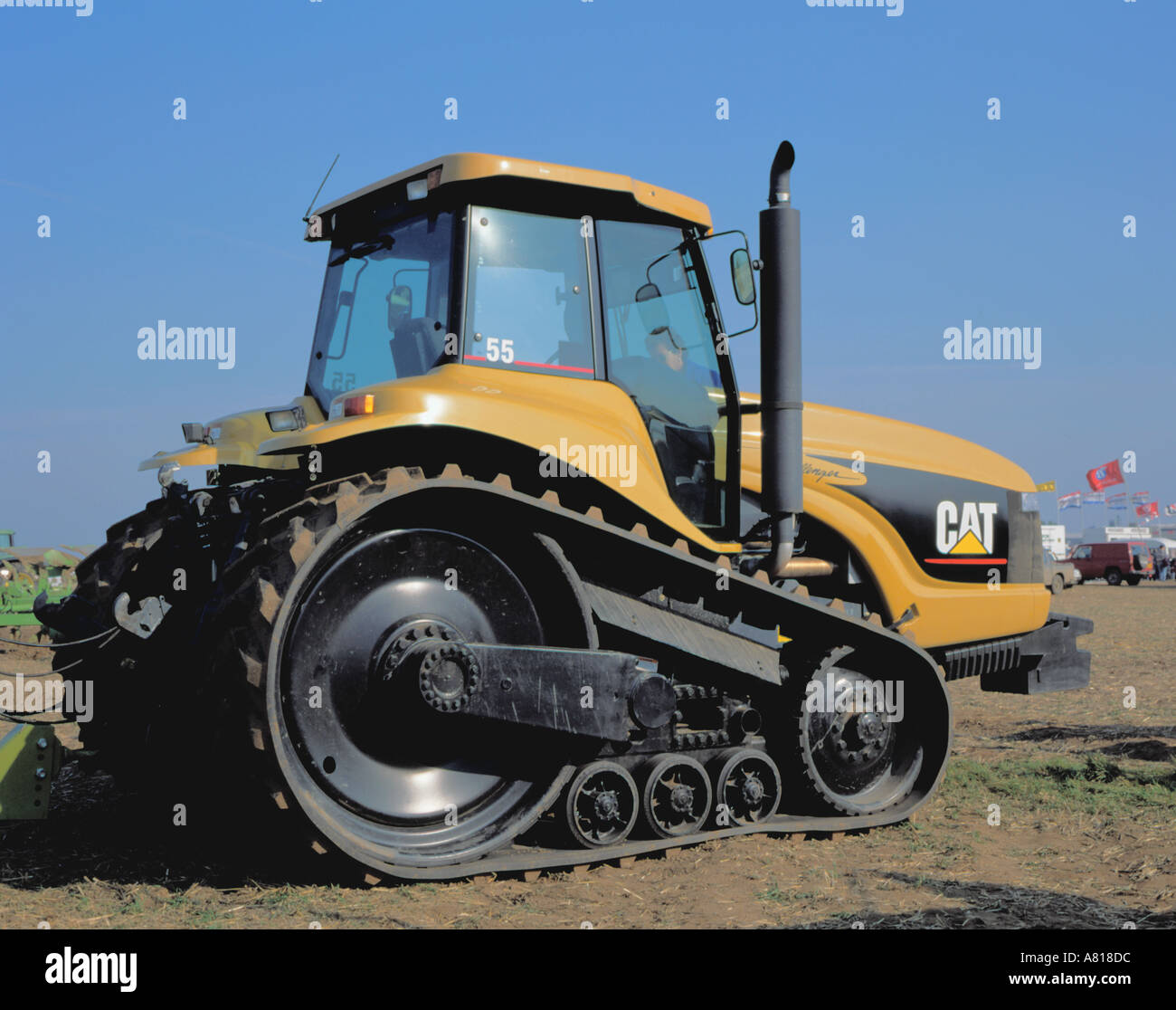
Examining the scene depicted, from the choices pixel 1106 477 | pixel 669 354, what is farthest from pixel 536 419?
pixel 1106 477

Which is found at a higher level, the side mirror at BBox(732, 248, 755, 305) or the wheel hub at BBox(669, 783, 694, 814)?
the side mirror at BBox(732, 248, 755, 305)

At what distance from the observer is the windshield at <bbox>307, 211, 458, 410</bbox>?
622cm

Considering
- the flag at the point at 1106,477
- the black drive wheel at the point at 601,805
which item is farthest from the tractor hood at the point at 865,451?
the flag at the point at 1106,477

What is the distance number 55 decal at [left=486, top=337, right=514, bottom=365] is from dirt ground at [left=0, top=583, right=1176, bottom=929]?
2642 millimetres

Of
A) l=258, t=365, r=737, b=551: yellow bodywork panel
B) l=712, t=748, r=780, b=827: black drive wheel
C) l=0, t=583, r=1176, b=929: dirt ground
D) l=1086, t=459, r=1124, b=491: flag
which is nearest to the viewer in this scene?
l=0, t=583, r=1176, b=929: dirt ground

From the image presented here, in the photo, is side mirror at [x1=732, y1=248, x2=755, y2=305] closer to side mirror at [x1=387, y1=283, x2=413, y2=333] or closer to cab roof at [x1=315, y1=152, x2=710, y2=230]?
cab roof at [x1=315, y1=152, x2=710, y2=230]

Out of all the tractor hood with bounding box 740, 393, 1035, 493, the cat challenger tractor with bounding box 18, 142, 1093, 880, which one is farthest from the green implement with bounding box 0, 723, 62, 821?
the tractor hood with bounding box 740, 393, 1035, 493

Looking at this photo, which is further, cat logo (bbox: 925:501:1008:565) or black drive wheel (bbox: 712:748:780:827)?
cat logo (bbox: 925:501:1008:565)

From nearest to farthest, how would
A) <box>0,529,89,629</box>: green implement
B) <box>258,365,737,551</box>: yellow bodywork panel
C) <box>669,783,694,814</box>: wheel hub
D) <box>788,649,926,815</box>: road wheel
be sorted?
<box>258,365,737,551</box>: yellow bodywork panel < <box>669,783,694,814</box>: wheel hub < <box>788,649,926,815</box>: road wheel < <box>0,529,89,629</box>: green implement

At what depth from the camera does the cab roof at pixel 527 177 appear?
607 cm

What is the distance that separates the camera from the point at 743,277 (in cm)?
675

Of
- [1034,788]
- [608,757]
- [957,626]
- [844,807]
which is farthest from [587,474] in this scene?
[1034,788]

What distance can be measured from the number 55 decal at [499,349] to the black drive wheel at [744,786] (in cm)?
259

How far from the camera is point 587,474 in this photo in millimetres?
6090
